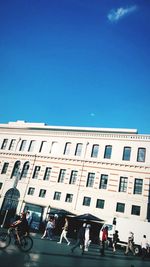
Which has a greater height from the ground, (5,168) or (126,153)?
(126,153)

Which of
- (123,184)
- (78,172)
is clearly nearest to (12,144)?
(78,172)

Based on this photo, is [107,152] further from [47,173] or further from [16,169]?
[16,169]

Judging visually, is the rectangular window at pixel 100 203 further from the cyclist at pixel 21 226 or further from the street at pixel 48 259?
the cyclist at pixel 21 226

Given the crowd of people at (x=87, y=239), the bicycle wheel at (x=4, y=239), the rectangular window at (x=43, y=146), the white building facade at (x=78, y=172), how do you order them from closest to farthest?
the bicycle wheel at (x=4, y=239) < the crowd of people at (x=87, y=239) < the white building facade at (x=78, y=172) < the rectangular window at (x=43, y=146)

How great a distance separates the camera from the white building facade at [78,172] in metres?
27.3

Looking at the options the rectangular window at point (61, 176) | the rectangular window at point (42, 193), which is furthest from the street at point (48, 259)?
the rectangular window at point (61, 176)

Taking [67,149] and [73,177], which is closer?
[73,177]

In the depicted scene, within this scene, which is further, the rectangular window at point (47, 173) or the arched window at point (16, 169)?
the arched window at point (16, 169)

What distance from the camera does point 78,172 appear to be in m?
30.7

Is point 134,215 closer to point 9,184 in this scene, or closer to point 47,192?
point 47,192

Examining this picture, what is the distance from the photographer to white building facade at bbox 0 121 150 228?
27.3 metres

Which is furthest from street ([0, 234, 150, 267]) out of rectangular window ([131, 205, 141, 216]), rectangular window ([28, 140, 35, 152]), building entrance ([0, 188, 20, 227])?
rectangular window ([28, 140, 35, 152])

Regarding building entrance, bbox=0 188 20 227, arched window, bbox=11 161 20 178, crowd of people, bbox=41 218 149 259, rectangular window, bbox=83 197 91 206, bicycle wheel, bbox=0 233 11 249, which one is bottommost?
bicycle wheel, bbox=0 233 11 249

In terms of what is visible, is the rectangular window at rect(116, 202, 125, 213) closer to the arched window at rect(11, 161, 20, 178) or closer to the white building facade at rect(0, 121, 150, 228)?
the white building facade at rect(0, 121, 150, 228)
